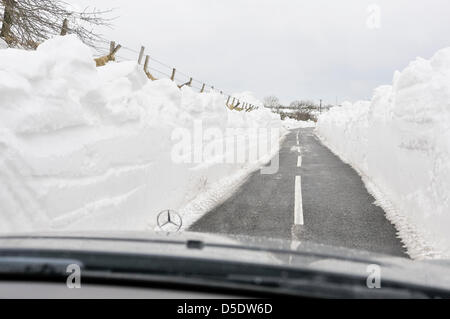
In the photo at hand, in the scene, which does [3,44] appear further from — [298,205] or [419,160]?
[419,160]

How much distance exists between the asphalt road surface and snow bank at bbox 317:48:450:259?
13.7 inches

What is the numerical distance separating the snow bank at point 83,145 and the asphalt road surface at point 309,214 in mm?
989

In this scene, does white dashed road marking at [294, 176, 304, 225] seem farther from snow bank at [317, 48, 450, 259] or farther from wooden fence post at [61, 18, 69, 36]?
wooden fence post at [61, 18, 69, 36]

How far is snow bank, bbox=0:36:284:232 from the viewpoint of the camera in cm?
417

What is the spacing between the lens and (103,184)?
5.59m

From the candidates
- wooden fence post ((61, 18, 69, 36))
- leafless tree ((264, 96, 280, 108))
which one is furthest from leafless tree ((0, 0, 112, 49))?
leafless tree ((264, 96, 280, 108))

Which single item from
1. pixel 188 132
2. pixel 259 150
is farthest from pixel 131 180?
pixel 259 150

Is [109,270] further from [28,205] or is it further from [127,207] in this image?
[127,207]

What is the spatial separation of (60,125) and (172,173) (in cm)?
363

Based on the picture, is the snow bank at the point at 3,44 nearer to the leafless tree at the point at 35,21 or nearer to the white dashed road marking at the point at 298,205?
the leafless tree at the point at 35,21

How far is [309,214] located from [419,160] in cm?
232

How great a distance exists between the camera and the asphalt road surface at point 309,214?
5.57m

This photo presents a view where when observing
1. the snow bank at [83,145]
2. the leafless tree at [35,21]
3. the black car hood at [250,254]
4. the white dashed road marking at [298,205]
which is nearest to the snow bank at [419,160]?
the white dashed road marking at [298,205]
